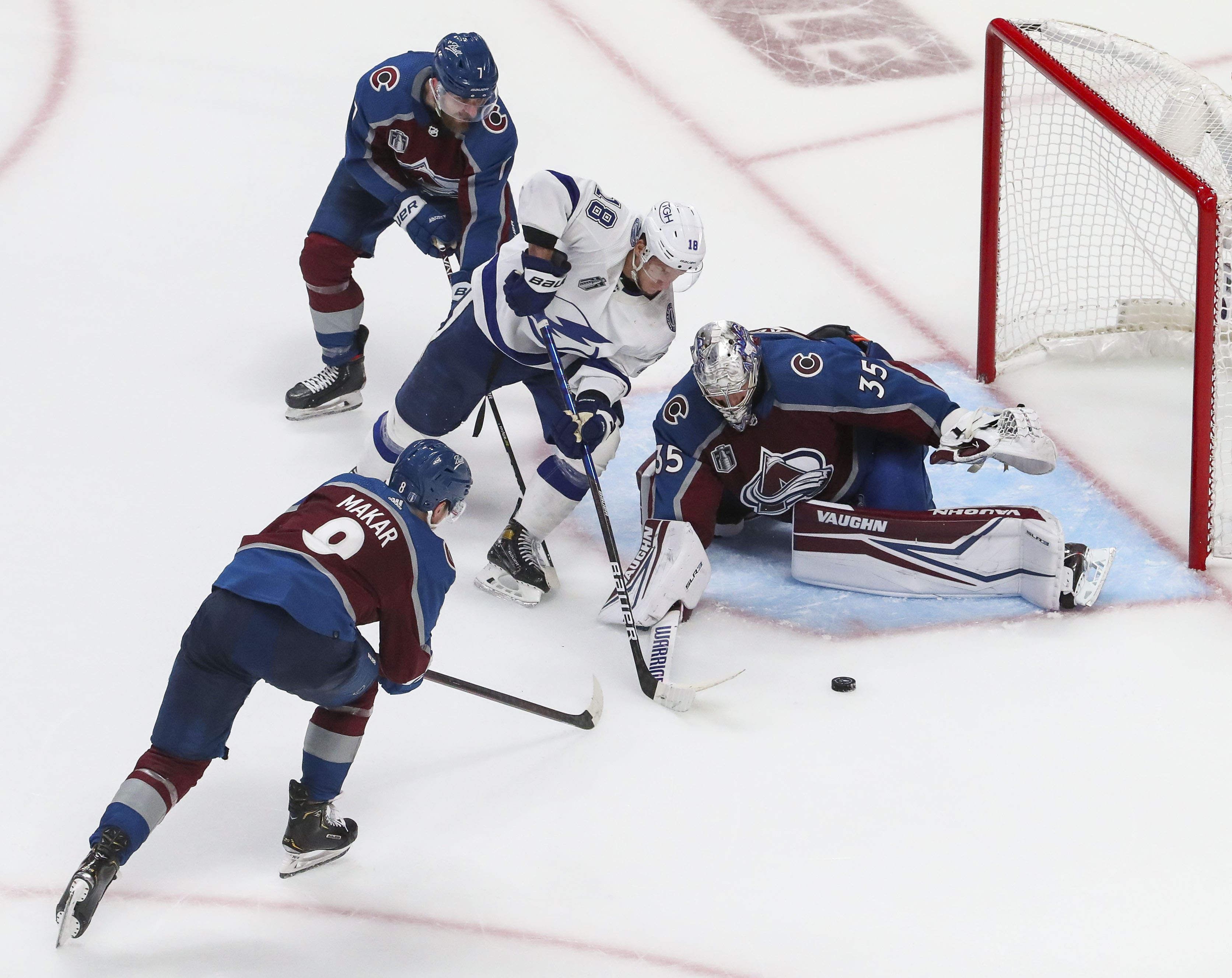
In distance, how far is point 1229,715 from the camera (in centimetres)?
398

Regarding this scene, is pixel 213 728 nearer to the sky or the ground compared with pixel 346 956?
nearer to the sky

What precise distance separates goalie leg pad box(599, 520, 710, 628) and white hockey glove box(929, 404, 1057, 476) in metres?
0.65

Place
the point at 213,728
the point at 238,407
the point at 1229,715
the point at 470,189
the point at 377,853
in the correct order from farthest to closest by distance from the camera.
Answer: the point at 238,407 → the point at 470,189 → the point at 1229,715 → the point at 377,853 → the point at 213,728

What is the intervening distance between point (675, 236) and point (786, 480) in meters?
0.65

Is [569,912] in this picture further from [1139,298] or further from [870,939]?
[1139,298]

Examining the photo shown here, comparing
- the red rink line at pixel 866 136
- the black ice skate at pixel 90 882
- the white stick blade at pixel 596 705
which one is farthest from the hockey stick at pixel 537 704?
the red rink line at pixel 866 136

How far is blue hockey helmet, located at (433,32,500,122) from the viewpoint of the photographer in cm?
452

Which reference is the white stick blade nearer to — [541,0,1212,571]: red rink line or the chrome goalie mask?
the chrome goalie mask

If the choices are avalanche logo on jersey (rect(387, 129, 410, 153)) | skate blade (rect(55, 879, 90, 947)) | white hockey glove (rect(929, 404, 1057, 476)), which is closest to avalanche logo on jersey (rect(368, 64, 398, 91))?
avalanche logo on jersey (rect(387, 129, 410, 153))

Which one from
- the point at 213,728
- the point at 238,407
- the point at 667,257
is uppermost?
the point at 667,257

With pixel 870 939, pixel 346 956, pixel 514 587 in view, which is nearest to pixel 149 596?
Answer: pixel 514 587

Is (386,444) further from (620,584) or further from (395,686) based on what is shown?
(395,686)

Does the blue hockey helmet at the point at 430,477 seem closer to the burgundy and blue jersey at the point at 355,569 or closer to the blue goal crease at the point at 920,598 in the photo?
the burgundy and blue jersey at the point at 355,569

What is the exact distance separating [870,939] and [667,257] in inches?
63.4
